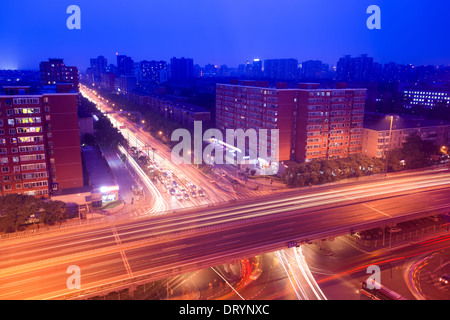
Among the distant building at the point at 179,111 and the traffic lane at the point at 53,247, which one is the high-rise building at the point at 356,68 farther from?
the traffic lane at the point at 53,247

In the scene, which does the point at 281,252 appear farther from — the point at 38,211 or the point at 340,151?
the point at 340,151

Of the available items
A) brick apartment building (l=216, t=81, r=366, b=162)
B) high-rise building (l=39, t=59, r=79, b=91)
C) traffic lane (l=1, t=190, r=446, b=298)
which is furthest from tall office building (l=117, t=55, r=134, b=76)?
traffic lane (l=1, t=190, r=446, b=298)

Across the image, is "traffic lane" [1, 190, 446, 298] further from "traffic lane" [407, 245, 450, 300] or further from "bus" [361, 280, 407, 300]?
"traffic lane" [407, 245, 450, 300]

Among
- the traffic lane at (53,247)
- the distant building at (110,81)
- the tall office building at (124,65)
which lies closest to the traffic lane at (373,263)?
the traffic lane at (53,247)

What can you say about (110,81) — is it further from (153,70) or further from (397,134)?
(397,134)

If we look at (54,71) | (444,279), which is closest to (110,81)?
(54,71)

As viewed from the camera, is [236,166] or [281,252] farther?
[236,166]
